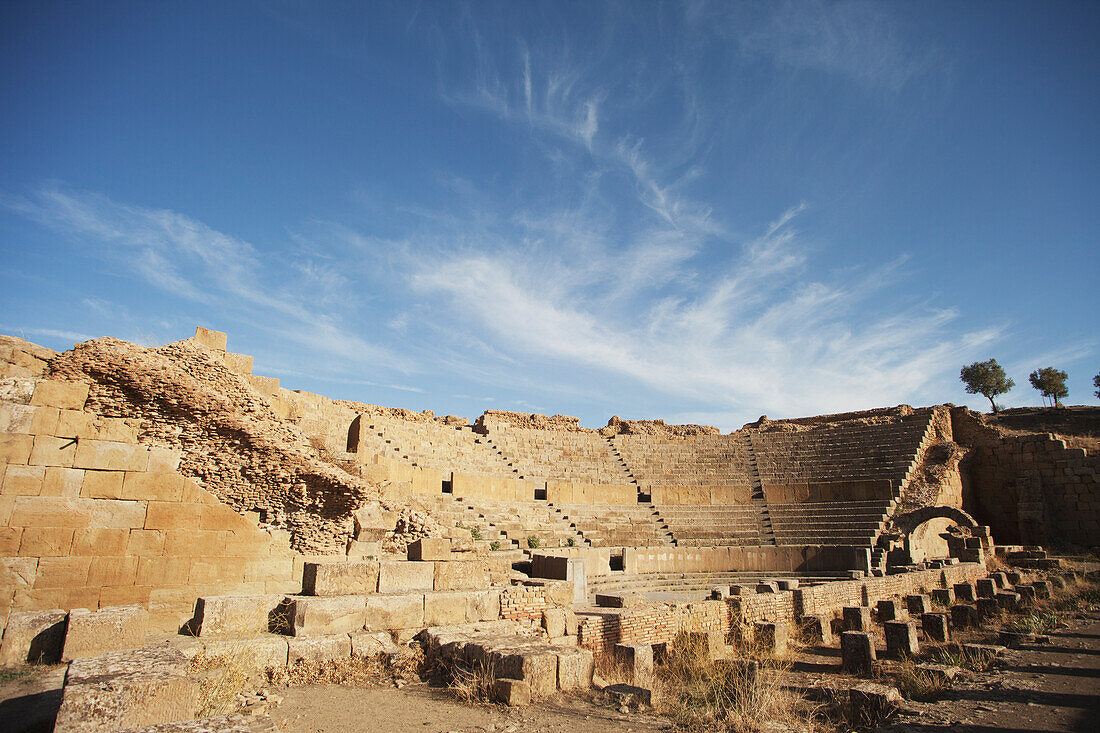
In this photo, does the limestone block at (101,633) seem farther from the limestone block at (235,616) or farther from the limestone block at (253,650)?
the limestone block at (235,616)

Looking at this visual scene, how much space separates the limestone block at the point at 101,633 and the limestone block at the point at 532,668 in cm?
335

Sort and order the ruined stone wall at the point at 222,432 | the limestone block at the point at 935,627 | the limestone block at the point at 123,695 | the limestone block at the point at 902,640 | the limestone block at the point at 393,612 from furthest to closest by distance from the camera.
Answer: the limestone block at the point at 935,627 → the limestone block at the point at 902,640 → the ruined stone wall at the point at 222,432 → the limestone block at the point at 393,612 → the limestone block at the point at 123,695

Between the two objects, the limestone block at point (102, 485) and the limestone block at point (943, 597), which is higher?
the limestone block at point (102, 485)

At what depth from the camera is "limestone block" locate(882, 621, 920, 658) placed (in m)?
8.31

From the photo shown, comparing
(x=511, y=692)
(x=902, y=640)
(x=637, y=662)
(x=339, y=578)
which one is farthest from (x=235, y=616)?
(x=902, y=640)

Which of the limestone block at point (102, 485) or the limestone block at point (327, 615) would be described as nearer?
the limestone block at point (327, 615)

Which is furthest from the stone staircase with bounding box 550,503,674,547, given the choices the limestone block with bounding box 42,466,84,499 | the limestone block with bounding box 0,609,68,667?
the limestone block with bounding box 0,609,68,667

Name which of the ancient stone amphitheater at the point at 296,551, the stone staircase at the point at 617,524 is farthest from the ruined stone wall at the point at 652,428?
the ancient stone amphitheater at the point at 296,551

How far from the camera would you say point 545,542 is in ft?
53.5

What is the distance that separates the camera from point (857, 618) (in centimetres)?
992

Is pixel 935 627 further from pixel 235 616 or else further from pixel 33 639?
pixel 33 639

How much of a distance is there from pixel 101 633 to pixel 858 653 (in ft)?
29.5

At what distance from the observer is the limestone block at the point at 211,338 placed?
10883 mm

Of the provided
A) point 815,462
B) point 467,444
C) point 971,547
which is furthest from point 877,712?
point 815,462
